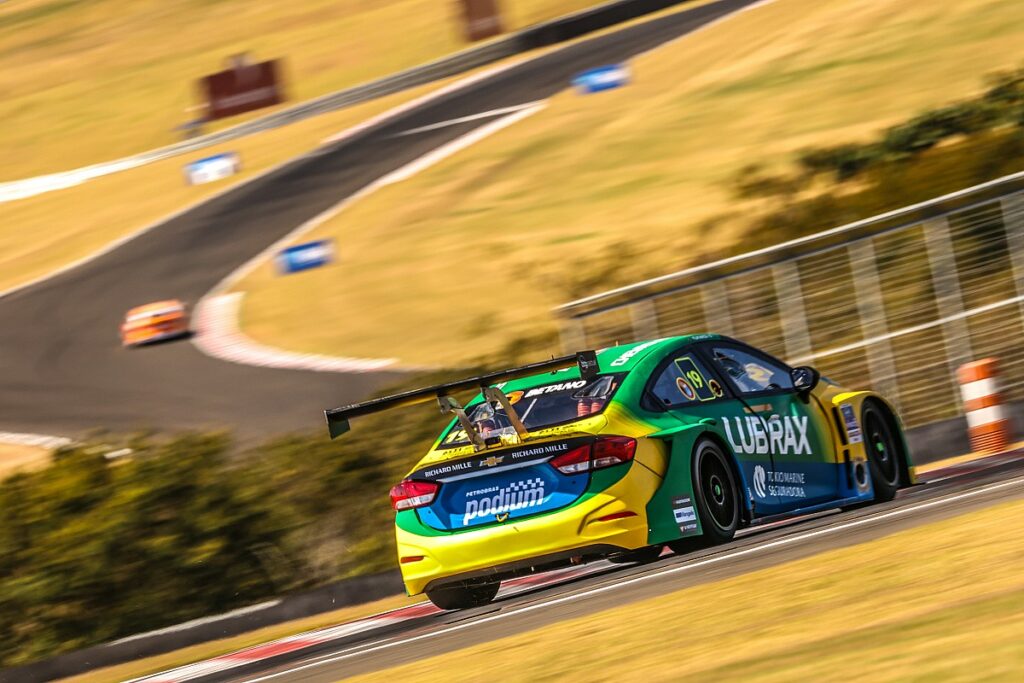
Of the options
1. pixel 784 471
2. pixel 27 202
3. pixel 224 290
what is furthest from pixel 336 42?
pixel 784 471

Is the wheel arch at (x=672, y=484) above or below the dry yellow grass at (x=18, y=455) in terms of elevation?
below

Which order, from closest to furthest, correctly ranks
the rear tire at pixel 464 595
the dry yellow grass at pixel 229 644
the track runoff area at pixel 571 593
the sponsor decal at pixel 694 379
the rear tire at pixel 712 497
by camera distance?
the track runoff area at pixel 571 593 → the rear tire at pixel 712 497 → the sponsor decal at pixel 694 379 → the rear tire at pixel 464 595 → the dry yellow grass at pixel 229 644

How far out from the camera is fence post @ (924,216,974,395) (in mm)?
13258

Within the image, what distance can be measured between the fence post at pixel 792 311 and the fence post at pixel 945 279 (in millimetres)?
1041

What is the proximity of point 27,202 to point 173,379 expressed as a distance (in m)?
22.2

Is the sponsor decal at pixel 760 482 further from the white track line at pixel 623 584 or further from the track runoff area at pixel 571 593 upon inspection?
the white track line at pixel 623 584

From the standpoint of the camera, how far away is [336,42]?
59062 millimetres

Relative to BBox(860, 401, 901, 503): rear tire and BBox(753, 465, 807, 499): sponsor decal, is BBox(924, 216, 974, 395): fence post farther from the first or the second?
BBox(753, 465, 807, 499): sponsor decal

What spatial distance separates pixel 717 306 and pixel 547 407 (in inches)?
190

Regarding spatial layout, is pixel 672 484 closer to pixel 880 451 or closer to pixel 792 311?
pixel 880 451

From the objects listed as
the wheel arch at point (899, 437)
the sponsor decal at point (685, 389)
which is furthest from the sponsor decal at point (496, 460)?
the wheel arch at point (899, 437)

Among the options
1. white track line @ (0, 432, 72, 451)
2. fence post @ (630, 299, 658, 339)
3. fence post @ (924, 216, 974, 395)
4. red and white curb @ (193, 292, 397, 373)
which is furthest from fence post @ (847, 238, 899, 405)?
white track line @ (0, 432, 72, 451)

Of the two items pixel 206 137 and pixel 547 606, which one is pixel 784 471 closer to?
pixel 547 606

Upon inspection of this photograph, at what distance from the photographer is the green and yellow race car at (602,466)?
8742 millimetres
